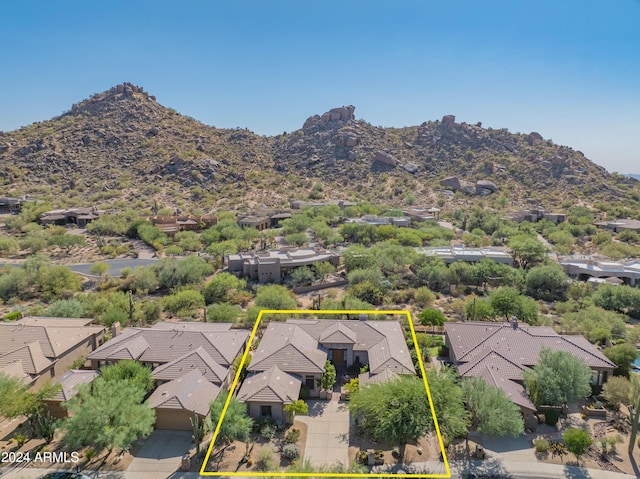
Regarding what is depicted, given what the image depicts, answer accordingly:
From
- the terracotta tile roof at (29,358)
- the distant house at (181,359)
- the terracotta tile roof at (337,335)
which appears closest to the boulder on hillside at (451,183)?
the terracotta tile roof at (337,335)

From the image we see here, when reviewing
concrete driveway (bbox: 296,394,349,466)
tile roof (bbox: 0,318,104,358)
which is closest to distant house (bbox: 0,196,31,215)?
tile roof (bbox: 0,318,104,358)

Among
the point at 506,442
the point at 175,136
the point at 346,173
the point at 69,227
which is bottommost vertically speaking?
the point at 506,442

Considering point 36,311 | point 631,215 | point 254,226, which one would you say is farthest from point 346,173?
point 36,311

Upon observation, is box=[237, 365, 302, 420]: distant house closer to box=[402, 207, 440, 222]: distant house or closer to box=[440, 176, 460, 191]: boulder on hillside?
box=[402, 207, 440, 222]: distant house

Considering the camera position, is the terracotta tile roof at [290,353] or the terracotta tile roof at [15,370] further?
the terracotta tile roof at [290,353]

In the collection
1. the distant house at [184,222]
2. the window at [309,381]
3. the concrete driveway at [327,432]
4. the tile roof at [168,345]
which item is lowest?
the concrete driveway at [327,432]

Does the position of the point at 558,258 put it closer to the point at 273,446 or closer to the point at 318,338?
the point at 318,338

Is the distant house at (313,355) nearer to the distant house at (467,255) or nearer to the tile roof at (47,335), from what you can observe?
the tile roof at (47,335)
